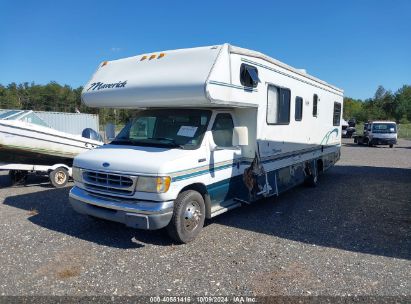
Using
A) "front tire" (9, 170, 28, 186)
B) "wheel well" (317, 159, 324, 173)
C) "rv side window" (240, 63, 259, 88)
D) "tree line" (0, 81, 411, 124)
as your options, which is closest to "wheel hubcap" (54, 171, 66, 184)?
"front tire" (9, 170, 28, 186)

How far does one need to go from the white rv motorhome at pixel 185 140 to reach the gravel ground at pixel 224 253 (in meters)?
0.51

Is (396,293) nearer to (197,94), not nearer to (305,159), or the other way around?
(197,94)

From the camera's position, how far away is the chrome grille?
17.0 feet

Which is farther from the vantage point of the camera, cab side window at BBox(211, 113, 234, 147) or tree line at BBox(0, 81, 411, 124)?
tree line at BBox(0, 81, 411, 124)

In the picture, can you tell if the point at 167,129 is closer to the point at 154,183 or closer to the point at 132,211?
the point at 154,183

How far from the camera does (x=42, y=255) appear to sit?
16.7 ft

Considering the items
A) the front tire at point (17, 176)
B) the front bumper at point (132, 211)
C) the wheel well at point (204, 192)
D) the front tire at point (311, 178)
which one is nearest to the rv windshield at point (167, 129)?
the wheel well at point (204, 192)

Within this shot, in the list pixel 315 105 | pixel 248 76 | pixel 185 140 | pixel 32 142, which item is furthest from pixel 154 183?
pixel 315 105

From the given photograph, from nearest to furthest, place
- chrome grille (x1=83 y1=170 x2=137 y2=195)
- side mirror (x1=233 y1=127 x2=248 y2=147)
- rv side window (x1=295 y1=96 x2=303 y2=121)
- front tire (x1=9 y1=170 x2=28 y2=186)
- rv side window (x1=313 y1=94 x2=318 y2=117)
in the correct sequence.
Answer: chrome grille (x1=83 y1=170 x2=137 y2=195), side mirror (x1=233 y1=127 x2=248 y2=147), rv side window (x1=295 y1=96 x2=303 y2=121), rv side window (x1=313 y1=94 x2=318 y2=117), front tire (x1=9 y1=170 x2=28 y2=186)

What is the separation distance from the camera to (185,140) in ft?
19.0

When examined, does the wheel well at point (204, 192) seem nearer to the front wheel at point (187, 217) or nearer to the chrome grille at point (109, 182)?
the front wheel at point (187, 217)

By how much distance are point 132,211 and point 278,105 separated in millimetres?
3990

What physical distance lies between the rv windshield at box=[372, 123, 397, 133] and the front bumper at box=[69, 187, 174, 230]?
27.1 m

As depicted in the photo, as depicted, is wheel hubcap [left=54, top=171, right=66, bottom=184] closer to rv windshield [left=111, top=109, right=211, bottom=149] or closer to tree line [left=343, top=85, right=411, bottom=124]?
rv windshield [left=111, top=109, right=211, bottom=149]
